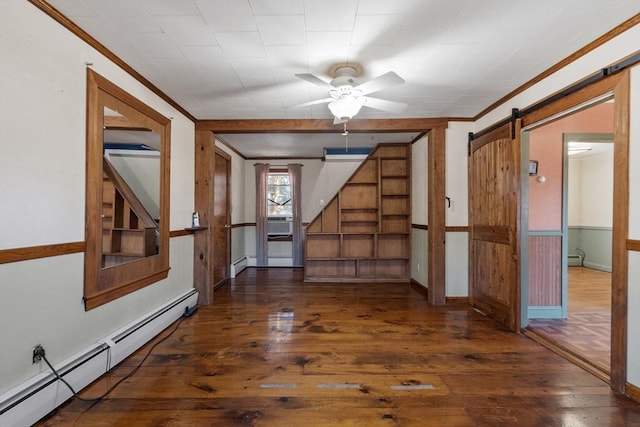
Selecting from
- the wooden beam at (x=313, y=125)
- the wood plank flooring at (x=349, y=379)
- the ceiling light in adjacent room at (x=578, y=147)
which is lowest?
the wood plank flooring at (x=349, y=379)

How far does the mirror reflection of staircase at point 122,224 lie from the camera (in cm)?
217

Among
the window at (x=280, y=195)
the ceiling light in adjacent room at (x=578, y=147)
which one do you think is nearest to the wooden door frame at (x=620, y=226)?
the ceiling light in adjacent room at (x=578, y=147)

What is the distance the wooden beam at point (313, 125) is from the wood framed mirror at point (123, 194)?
748mm

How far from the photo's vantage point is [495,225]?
3.12 meters

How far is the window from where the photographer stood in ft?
20.0

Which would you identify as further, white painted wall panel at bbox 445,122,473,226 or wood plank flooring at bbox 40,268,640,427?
white painted wall panel at bbox 445,122,473,226

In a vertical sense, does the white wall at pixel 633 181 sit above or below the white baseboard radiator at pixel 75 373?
above

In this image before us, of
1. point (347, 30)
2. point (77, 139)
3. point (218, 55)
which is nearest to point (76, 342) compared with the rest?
point (77, 139)

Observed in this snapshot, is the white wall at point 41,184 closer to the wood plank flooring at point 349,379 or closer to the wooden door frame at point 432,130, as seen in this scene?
the wood plank flooring at point 349,379

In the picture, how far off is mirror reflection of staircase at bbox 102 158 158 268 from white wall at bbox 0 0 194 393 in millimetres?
226

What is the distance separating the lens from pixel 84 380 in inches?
74.6

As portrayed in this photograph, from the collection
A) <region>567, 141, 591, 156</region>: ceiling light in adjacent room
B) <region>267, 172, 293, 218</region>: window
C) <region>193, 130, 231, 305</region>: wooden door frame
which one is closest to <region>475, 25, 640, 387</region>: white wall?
<region>567, 141, 591, 156</region>: ceiling light in adjacent room

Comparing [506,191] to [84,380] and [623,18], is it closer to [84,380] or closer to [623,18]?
[623,18]

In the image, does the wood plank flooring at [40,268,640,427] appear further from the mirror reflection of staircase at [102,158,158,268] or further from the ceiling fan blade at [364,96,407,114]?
the ceiling fan blade at [364,96,407,114]
